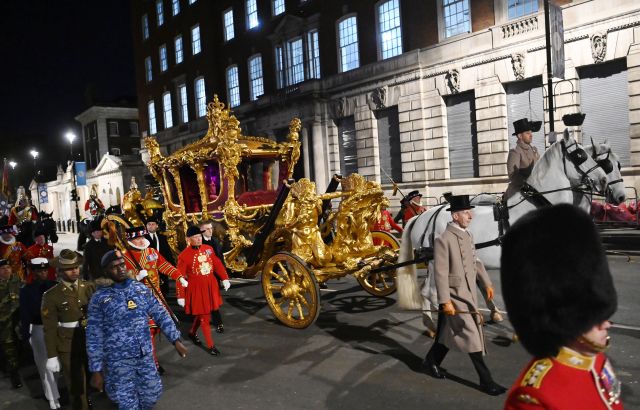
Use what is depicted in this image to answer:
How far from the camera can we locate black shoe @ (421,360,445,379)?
16.9 feet

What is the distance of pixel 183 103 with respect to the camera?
3531 cm

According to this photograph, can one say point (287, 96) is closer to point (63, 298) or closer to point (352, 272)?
point (352, 272)

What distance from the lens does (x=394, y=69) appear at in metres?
21.0

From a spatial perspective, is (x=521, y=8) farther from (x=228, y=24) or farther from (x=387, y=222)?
(x=228, y=24)

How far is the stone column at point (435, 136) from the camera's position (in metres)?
19.8

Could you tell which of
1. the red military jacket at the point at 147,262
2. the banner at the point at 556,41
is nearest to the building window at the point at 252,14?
the banner at the point at 556,41

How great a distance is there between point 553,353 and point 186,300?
224 inches

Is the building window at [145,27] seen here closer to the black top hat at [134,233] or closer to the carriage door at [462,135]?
the carriage door at [462,135]

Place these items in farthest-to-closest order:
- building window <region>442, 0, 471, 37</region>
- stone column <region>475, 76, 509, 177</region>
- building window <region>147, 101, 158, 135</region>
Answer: building window <region>147, 101, 158, 135</region> < building window <region>442, 0, 471, 37</region> < stone column <region>475, 76, 509, 177</region>

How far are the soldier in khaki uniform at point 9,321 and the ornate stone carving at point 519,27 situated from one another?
54.2ft

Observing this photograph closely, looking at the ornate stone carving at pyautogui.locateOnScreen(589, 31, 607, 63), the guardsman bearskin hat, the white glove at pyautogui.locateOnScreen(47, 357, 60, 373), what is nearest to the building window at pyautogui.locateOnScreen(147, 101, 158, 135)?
the ornate stone carving at pyautogui.locateOnScreen(589, 31, 607, 63)

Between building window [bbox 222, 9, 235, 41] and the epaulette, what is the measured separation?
102 feet

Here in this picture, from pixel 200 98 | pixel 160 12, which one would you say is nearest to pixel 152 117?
pixel 200 98

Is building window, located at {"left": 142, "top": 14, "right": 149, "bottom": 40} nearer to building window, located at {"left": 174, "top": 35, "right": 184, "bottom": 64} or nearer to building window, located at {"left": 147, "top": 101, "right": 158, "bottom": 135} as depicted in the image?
building window, located at {"left": 174, "top": 35, "right": 184, "bottom": 64}
